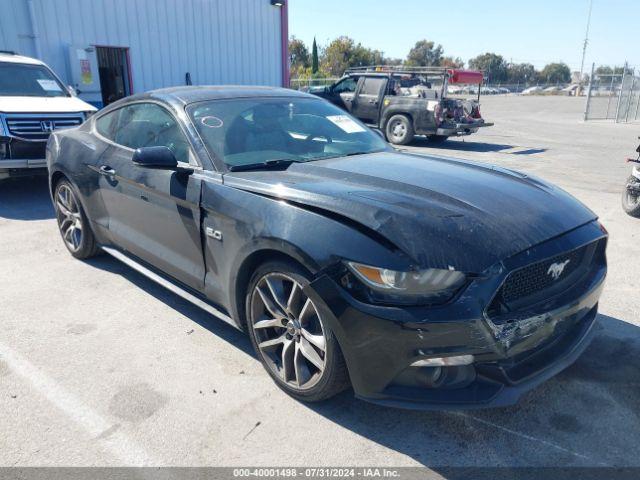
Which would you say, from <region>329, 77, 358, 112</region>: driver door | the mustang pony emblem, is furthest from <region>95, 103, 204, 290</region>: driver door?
<region>329, 77, 358, 112</region>: driver door

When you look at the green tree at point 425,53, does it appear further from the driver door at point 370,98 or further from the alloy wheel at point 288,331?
the alloy wheel at point 288,331

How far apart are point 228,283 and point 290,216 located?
0.67 meters

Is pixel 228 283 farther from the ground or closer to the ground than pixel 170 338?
farther from the ground

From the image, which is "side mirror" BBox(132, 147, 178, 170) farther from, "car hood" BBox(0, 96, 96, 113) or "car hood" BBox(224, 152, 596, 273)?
"car hood" BBox(0, 96, 96, 113)

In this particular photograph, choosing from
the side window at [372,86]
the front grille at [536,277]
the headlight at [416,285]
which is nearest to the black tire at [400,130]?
the side window at [372,86]

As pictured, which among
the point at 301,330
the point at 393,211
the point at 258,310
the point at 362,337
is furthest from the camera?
the point at 258,310

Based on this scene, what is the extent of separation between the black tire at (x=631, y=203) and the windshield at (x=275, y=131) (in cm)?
396

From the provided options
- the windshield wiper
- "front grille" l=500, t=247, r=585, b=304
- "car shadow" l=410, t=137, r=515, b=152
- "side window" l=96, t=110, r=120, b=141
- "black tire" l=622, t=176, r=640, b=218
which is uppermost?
"side window" l=96, t=110, r=120, b=141

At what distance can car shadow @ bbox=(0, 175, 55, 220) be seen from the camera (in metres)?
6.55

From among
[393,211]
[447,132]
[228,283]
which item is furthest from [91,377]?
[447,132]

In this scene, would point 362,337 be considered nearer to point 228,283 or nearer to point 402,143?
point 228,283

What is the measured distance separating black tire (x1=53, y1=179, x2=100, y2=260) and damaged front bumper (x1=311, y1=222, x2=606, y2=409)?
3061mm

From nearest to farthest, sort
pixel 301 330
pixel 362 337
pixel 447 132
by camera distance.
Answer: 1. pixel 362 337
2. pixel 301 330
3. pixel 447 132

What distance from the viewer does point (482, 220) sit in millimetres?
2420
